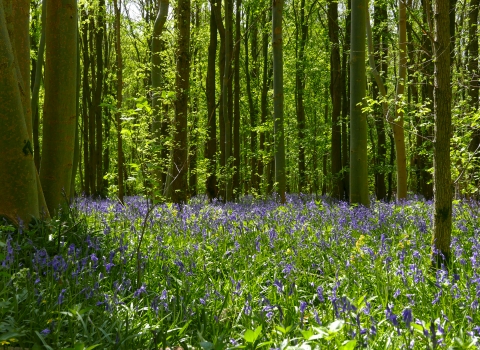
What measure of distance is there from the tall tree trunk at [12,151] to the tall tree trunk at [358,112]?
Result: 625cm

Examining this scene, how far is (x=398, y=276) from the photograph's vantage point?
3.78 meters

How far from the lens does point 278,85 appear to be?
1105 cm

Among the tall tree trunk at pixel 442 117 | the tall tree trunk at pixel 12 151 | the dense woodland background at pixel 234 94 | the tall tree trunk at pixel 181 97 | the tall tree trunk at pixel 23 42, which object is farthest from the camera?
the tall tree trunk at pixel 181 97

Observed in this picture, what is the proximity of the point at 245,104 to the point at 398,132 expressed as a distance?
17.0 meters

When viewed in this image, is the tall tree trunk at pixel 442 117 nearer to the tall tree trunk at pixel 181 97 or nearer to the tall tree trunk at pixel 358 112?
the tall tree trunk at pixel 358 112

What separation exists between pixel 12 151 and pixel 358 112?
6.56 meters

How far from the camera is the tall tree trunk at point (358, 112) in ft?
29.7

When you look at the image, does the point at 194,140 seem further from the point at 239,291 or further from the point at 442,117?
the point at 239,291

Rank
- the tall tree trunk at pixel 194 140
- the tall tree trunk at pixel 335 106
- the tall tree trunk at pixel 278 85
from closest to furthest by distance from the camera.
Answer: the tall tree trunk at pixel 278 85 < the tall tree trunk at pixel 194 140 < the tall tree trunk at pixel 335 106

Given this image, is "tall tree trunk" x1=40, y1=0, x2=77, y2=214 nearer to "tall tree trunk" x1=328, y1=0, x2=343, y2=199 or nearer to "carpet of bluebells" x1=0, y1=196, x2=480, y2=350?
"carpet of bluebells" x1=0, y1=196, x2=480, y2=350

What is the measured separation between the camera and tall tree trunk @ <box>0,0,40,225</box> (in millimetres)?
4879

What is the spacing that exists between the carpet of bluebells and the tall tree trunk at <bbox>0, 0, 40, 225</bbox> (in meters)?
0.36

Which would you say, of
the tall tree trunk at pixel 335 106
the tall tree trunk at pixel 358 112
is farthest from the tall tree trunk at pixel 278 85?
the tall tree trunk at pixel 335 106

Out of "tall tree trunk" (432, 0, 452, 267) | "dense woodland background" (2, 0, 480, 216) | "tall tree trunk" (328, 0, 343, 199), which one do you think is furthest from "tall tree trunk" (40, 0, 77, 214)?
"tall tree trunk" (328, 0, 343, 199)
